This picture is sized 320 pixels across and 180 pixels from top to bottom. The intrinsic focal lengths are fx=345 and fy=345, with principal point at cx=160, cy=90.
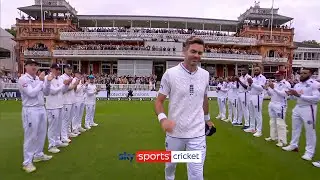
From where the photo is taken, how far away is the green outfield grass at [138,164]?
729cm

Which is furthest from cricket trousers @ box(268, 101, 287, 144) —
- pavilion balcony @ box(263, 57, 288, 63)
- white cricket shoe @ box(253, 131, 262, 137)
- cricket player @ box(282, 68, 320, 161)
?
pavilion balcony @ box(263, 57, 288, 63)

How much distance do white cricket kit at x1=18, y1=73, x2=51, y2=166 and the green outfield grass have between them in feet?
1.83

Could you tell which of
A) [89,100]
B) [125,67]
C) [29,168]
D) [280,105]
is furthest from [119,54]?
[29,168]

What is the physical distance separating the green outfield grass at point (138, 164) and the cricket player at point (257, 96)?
0.53 m

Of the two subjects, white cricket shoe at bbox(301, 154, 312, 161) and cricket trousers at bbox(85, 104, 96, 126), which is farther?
cricket trousers at bbox(85, 104, 96, 126)

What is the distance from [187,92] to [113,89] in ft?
104

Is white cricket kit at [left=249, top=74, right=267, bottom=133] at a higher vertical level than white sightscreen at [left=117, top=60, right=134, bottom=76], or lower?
lower

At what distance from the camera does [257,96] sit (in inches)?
494

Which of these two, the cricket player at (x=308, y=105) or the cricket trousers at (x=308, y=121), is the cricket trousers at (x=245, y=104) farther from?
the cricket player at (x=308, y=105)

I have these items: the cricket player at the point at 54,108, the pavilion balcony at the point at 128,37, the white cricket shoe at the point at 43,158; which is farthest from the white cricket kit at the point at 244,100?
the pavilion balcony at the point at 128,37

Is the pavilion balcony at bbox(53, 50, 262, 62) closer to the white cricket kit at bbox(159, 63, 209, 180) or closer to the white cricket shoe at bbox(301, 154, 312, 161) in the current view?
the white cricket shoe at bbox(301, 154, 312, 161)

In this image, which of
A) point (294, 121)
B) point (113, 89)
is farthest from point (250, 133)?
point (113, 89)

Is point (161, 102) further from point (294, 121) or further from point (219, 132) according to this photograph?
point (219, 132)

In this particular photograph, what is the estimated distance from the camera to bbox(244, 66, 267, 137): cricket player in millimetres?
12225
